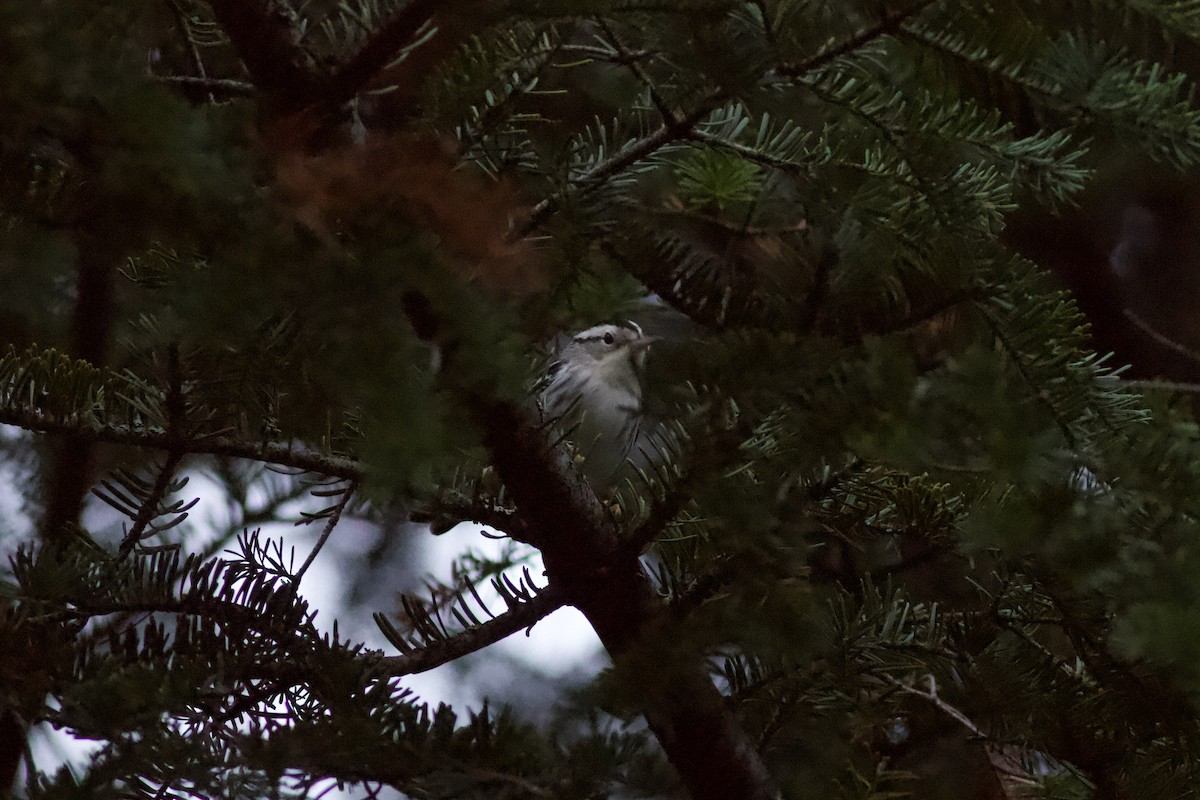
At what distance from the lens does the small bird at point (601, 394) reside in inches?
48.9

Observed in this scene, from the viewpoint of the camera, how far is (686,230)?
140 cm

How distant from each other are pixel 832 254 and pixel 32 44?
35 cm

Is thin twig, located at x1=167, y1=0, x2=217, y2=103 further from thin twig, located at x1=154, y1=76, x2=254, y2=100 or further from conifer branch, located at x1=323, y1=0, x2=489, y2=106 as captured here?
conifer branch, located at x1=323, y1=0, x2=489, y2=106

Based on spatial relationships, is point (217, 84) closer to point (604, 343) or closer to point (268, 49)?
point (268, 49)

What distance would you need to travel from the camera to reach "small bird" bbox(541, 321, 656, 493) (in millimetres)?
1243

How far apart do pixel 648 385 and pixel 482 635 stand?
29 cm

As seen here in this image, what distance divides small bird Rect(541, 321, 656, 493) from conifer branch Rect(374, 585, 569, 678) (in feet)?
0.69

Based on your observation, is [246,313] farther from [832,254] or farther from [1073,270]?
[1073,270]

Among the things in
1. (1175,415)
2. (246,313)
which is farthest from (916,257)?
(246,313)

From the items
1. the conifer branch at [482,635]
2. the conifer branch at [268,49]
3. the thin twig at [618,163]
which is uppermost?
the conifer branch at [268,49]

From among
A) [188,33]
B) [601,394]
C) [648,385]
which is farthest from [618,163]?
[601,394]

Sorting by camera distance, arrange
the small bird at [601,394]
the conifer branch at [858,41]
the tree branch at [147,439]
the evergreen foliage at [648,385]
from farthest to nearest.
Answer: the small bird at [601,394] → the tree branch at [147,439] → the conifer branch at [858,41] → the evergreen foliage at [648,385]

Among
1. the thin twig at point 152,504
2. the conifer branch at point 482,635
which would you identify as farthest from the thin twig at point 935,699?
the thin twig at point 152,504

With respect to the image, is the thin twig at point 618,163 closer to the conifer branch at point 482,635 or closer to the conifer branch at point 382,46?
the conifer branch at point 382,46
